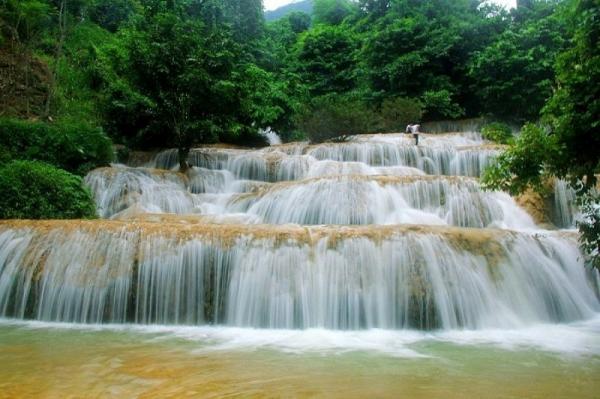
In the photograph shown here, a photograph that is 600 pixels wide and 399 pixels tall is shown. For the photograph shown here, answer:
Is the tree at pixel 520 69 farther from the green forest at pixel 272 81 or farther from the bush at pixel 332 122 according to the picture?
the bush at pixel 332 122

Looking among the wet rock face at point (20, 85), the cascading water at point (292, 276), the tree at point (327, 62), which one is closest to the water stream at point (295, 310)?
the cascading water at point (292, 276)

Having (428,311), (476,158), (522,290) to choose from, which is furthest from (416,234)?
(476,158)

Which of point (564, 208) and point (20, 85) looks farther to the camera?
point (20, 85)

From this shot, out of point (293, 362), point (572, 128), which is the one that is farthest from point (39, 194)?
point (572, 128)

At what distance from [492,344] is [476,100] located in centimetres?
2287

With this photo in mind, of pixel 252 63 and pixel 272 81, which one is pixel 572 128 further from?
pixel 252 63

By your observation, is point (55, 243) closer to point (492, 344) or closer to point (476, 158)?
point (492, 344)

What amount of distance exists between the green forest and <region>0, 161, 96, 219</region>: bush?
33 millimetres

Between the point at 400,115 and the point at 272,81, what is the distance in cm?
690

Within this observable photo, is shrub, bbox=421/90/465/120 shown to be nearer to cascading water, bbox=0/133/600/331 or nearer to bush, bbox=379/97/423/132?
bush, bbox=379/97/423/132

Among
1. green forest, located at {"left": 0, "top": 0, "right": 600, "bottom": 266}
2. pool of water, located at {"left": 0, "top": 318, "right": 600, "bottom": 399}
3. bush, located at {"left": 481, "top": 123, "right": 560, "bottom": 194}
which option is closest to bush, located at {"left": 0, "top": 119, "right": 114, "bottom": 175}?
green forest, located at {"left": 0, "top": 0, "right": 600, "bottom": 266}

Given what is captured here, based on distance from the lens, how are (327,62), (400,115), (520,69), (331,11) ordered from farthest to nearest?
(331,11) < (327,62) < (400,115) < (520,69)

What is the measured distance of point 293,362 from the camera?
206 inches

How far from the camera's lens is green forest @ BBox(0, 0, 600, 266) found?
5531mm
